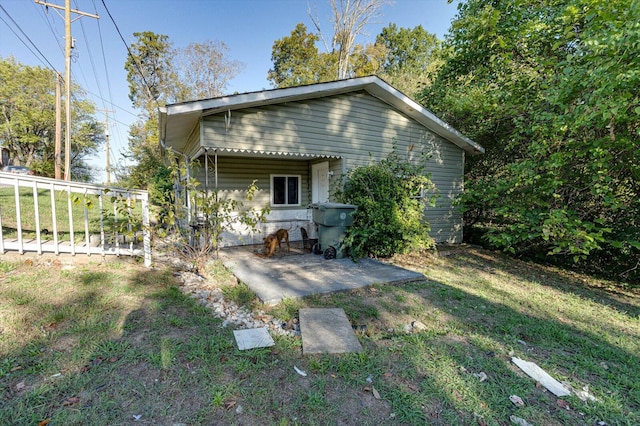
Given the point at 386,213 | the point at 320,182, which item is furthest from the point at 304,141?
the point at 386,213

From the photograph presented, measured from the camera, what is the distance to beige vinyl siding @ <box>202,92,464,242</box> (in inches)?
264

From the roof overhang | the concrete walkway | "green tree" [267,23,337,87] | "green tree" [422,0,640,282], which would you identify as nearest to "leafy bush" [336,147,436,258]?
the concrete walkway

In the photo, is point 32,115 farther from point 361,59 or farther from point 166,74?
point 361,59

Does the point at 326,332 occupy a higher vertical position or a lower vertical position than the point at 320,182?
lower

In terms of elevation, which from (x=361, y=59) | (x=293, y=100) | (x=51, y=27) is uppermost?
(x=361, y=59)

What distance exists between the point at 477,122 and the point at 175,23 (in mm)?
14590

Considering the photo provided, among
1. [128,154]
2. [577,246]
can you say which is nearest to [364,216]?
[577,246]

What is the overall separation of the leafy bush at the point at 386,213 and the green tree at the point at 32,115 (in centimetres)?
3517

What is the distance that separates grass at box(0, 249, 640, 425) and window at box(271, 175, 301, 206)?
502 centimetres

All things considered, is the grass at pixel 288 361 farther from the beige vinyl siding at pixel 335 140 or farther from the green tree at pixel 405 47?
the green tree at pixel 405 47

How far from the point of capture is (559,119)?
4.99 meters

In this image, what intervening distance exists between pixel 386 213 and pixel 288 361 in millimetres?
4349

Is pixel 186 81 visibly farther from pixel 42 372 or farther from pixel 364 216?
pixel 42 372

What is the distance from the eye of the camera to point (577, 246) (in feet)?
17.0
